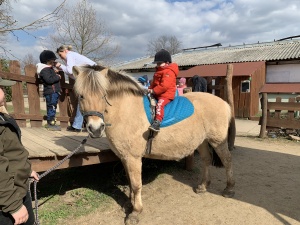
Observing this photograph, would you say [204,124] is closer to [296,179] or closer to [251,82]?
[296,179]

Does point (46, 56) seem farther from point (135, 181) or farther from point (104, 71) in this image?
point (135, 181)

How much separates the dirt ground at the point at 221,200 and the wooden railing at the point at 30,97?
2519 mm

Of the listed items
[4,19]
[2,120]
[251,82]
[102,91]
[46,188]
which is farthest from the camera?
[251,82]

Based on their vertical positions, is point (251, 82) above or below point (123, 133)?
above

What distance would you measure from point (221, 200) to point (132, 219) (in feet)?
5.06

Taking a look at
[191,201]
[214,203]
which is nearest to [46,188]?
[191,201]

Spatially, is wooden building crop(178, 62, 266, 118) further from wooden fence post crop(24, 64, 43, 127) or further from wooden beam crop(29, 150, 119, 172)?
wooden beam crop(29, 150, 119, 172)

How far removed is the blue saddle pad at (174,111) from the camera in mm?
3494

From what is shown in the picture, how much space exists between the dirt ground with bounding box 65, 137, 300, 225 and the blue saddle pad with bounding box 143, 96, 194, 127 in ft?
4.60

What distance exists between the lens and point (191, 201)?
399cm

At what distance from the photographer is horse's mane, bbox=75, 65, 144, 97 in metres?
2.92

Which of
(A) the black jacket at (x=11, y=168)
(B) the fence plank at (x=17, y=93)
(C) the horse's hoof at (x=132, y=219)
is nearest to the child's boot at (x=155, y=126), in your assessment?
(C) the horse's hoof at (x=132, y=219)

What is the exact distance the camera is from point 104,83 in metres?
2.98

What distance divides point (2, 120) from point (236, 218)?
127 inches
